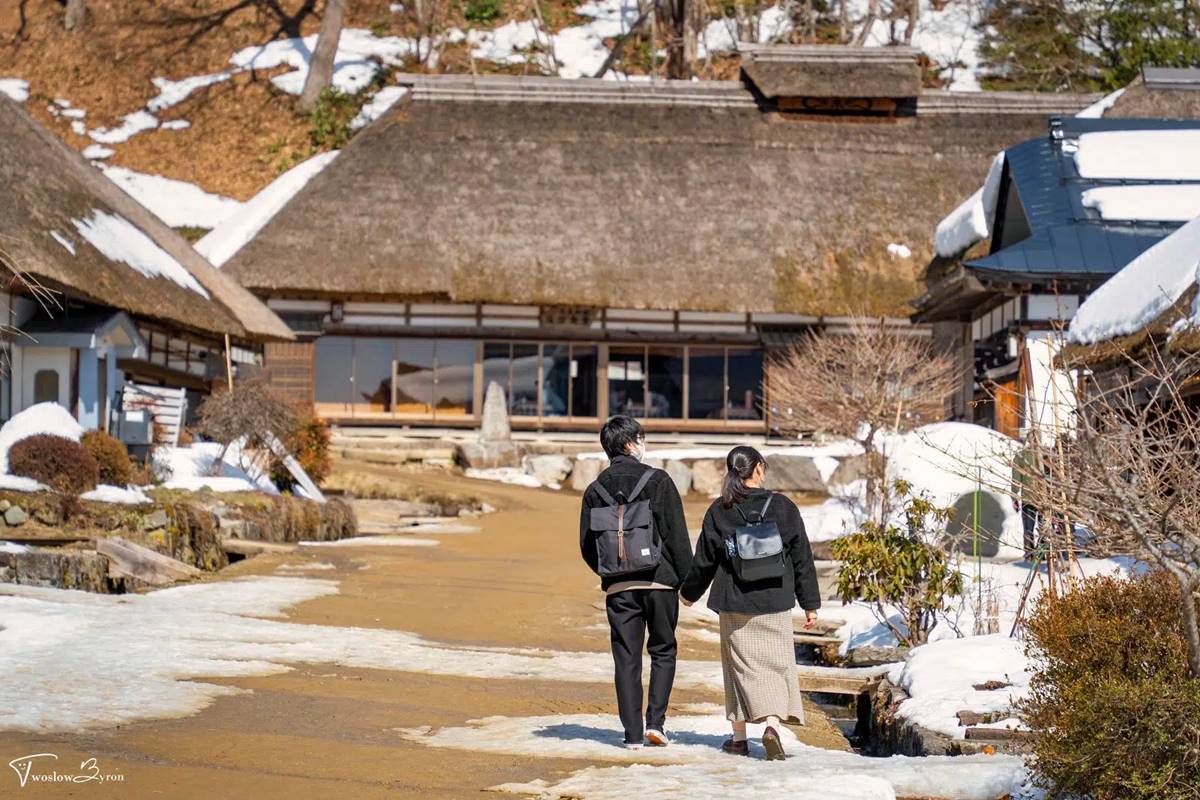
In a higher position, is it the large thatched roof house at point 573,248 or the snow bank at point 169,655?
the large thatched roof house at point 573,248

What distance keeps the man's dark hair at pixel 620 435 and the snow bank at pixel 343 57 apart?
1585 inches

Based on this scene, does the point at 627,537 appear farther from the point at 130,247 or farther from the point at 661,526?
the point at 130,247

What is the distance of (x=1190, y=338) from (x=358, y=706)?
257 inches

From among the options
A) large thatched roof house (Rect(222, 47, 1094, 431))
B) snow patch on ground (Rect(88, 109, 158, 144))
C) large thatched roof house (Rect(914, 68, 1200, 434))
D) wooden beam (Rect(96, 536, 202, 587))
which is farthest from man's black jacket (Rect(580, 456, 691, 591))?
snow patch on ground (Rect(88, 109, 158, 144))

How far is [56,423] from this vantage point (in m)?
14.2

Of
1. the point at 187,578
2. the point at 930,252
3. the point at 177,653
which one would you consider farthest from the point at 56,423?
the point at 930,252

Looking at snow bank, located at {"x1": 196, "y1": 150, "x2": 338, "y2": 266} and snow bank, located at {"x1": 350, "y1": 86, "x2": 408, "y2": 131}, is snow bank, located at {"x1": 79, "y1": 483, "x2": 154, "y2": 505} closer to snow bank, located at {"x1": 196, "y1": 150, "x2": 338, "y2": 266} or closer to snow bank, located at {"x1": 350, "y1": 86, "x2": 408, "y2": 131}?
snow bank, located at {"x1": 196, "y1": 150, "x2": 338, "y2": 266}

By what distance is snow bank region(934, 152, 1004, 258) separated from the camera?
67.8 ft

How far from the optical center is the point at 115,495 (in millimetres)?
13633

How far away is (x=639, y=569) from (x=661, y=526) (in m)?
0.25

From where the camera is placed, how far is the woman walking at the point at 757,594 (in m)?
6.17

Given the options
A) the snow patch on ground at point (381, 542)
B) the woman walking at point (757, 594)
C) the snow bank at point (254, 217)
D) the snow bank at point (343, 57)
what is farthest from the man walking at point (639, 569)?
the snow bank at point (343, 57)

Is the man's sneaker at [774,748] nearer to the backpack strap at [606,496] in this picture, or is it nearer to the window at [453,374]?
the backpack strap at [606,496]

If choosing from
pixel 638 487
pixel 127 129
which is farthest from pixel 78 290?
pixel 127 129
